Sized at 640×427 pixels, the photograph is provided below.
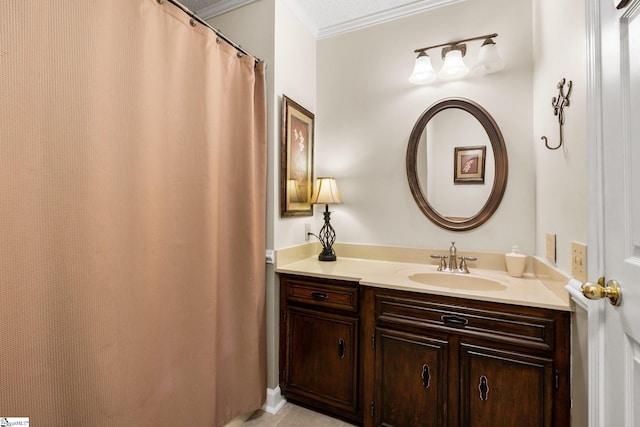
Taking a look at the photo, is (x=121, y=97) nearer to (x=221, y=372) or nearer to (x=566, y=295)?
(x=221, y=372)

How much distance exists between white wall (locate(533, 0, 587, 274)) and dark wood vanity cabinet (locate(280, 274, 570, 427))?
409mm

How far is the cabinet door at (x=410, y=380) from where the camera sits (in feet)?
4.62

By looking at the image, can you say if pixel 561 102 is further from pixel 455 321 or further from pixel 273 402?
pixel 273 402

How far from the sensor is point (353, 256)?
7.33ft

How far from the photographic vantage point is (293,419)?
1.73 meters

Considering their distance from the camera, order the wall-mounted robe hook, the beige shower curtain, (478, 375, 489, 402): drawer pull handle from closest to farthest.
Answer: the beige shower curtain → the wall-mounted robe hook → (478, 375, 489, 402): drawer pull handle

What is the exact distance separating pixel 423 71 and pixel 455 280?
1.40 m

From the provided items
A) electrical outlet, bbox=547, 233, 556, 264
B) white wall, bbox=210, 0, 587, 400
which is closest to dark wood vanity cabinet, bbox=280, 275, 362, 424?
white wall, bbox=210, 0, 587, 400

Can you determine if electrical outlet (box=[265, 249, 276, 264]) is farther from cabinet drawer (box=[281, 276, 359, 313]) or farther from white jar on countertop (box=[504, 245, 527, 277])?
white jar on countertop (box=[504, 245, 527, 277])

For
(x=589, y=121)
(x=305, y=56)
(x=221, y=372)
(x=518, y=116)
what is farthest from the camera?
(x=305, y=56)

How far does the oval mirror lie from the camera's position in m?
1.83

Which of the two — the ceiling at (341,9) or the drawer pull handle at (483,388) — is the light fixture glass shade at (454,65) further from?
the drawer pull handle at (483,388)

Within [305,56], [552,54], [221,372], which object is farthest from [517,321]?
[305,56]

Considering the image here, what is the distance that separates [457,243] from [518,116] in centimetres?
88
